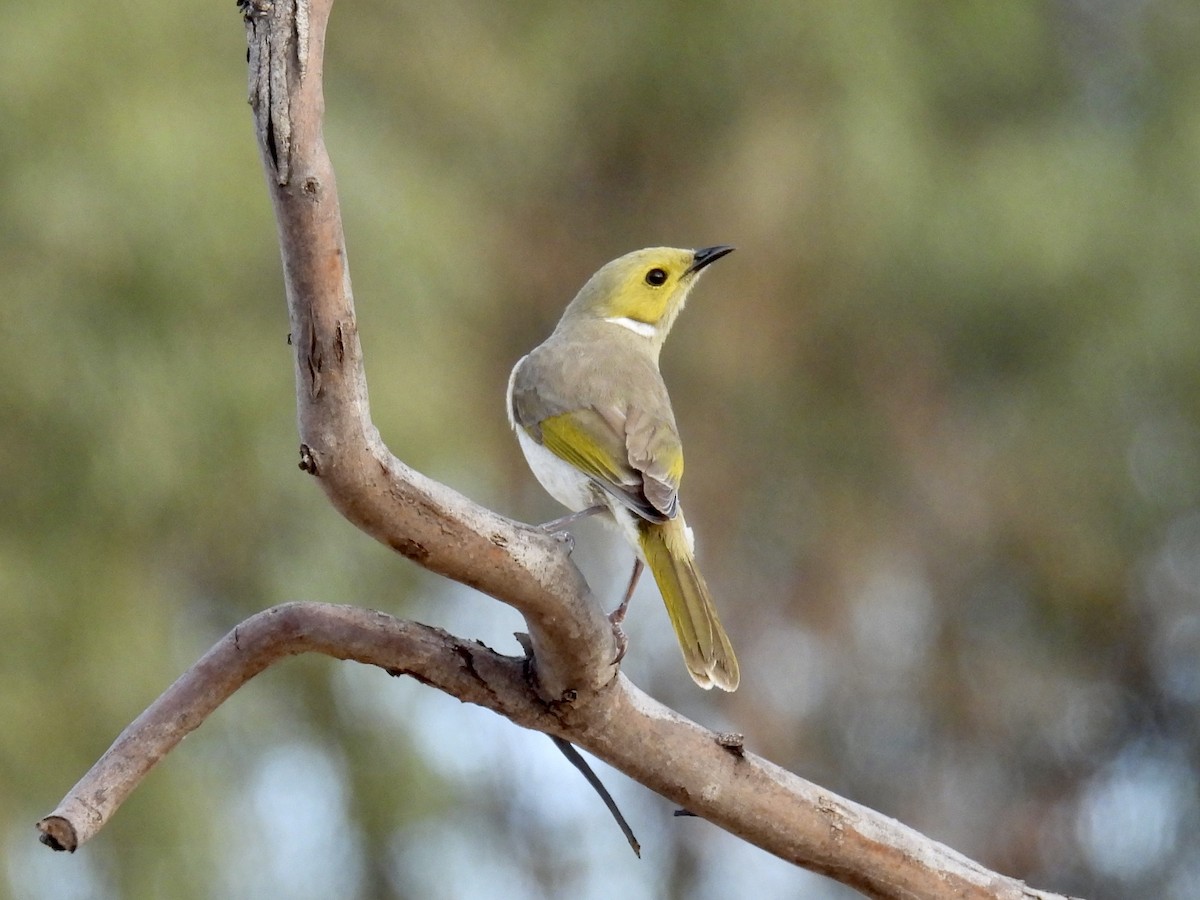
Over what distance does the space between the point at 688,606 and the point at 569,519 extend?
281 mm

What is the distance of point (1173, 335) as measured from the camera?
7.50 metres

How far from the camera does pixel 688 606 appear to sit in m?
2.79

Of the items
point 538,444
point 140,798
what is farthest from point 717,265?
point 538,444

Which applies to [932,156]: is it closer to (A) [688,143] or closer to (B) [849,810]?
(A) [688,143]

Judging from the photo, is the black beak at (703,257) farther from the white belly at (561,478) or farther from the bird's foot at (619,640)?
the bird's foot at (619,640)

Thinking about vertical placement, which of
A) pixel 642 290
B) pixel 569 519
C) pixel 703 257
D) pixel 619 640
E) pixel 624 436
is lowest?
pixel 619 640

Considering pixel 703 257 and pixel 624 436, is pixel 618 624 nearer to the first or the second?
pixel 624 436

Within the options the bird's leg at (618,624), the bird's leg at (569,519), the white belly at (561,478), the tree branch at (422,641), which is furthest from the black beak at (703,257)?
the tree branch at (422,641)

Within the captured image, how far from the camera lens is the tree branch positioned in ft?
6.19

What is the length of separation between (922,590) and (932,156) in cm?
218

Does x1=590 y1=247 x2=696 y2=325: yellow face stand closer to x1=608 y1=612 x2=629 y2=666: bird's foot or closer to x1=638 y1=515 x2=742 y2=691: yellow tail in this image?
x1=638 y1=515 x2=742 y2=691: yellow tail

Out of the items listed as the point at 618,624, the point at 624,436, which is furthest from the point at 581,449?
the point at 618,624

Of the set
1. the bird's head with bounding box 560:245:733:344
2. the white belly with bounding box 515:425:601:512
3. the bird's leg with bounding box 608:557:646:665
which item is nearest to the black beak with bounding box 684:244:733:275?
the bird's head with bounding box 560:245:733:344

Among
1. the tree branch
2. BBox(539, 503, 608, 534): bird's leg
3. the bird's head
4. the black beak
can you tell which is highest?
the black beak
